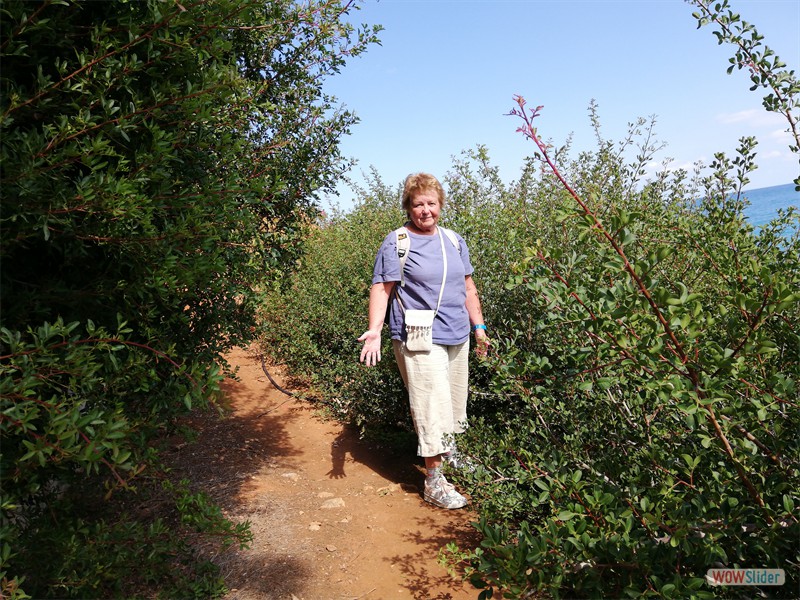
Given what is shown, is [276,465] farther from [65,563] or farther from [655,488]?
[655,488]

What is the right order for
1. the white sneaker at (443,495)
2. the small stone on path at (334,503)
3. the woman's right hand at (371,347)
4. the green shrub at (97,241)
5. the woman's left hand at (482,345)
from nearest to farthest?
1. the green shrub at (97,241)
2. the woman's left hand at (482,345)
3. the woman's right hand at (371,347)
4. the white sneaker at (443,495)
5. the small stone on path at (334,503)

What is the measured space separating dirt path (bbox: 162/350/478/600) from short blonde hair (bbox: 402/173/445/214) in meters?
2.22

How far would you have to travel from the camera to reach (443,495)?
3926 millimetres

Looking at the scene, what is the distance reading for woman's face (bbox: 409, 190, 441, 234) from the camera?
377 centimetres

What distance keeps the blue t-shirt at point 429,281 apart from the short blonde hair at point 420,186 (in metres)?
0.27

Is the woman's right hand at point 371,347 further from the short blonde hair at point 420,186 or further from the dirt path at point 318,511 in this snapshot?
the dirt path at point 318,511

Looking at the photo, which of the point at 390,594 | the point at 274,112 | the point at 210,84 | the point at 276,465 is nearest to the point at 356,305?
the point at 276,465

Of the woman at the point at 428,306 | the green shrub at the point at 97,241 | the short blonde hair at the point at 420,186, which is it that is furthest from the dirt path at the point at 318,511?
the short blonde hair at the point at 420,186

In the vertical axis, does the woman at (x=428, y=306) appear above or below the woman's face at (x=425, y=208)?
below

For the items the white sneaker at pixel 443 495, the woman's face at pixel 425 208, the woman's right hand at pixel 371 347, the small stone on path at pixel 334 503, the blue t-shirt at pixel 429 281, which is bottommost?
the small stone on path at pixel 334 503

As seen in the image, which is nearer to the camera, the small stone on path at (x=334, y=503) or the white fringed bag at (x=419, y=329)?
the white fringed bag at (x=419, y=329)

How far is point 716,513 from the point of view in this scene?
1704 mm

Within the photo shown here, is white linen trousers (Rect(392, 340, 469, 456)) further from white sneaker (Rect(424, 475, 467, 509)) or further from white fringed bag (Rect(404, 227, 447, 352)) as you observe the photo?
white sneaker (Rect(424, 475, 467, 509))

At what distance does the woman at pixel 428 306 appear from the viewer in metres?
3.76
